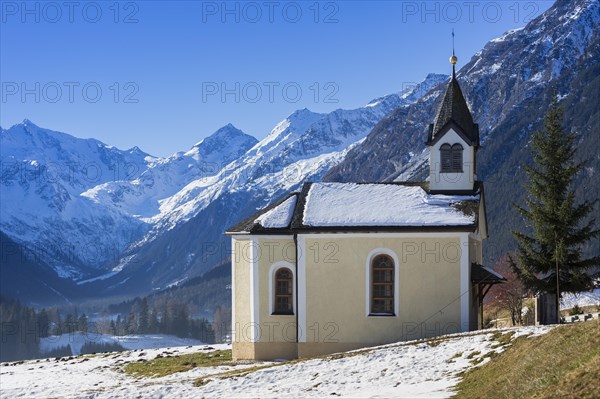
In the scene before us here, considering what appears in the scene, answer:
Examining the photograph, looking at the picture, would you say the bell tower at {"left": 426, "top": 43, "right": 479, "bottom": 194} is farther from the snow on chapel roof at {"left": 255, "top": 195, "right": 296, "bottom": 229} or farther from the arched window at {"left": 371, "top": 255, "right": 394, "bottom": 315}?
the snow on chapel roof at {"left": 255, "top": 195, "right": 296, "bottom": 229}

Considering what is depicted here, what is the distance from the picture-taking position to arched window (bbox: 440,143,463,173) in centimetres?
4425

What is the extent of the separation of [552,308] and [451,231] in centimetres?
635

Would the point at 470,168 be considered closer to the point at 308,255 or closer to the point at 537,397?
the point at 308,255

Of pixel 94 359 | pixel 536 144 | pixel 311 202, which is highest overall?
pixel 536 144

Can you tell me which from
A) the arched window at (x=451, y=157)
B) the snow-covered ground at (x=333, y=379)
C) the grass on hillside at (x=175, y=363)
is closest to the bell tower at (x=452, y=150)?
the arched window at (x=451, y=157)

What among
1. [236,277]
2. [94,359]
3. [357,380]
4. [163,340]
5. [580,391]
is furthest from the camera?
[163,340]

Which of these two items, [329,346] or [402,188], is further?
[402,188]

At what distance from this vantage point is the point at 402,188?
43.9m

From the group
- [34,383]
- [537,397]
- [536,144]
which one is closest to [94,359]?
[34,383]

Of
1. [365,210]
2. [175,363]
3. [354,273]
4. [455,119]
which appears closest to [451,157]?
[455,119]

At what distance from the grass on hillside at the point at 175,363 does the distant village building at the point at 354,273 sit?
1852mm

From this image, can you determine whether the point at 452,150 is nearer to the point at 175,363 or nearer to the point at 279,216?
the point at 279,216

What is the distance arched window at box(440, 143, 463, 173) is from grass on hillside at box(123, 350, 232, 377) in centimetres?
1550

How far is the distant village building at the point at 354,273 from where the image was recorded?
130 ft
